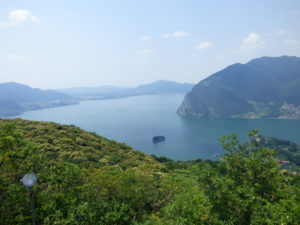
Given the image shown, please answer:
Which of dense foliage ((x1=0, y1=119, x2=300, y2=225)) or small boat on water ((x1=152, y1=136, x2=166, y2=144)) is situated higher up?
dense foliage ((x1=0, y1=119, x2=300, y2=225))

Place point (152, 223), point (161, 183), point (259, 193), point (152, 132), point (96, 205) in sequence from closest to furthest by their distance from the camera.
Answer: point (152, 223), point (259, 193), point (96, 205), point (161, 183), point (152, 132)

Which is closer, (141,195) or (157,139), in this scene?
(141,195)

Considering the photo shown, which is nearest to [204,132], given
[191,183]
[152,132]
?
[152,132]

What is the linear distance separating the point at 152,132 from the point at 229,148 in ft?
467

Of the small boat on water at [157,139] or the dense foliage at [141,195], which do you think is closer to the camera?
the dense foliage at [141,195]

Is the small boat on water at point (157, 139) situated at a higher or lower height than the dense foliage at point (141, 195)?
lower

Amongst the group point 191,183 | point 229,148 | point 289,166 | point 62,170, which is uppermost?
point 229,148

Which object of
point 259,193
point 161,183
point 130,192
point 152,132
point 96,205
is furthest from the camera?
point 152,132

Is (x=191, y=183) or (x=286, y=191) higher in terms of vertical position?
(x=286, y=191)

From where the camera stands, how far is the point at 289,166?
96875 millimetres

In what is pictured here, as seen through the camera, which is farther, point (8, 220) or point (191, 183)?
point (191, 183)

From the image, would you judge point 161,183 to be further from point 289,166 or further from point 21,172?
point 289,166

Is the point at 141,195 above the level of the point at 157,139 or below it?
above

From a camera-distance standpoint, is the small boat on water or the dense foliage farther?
the small boat on water
